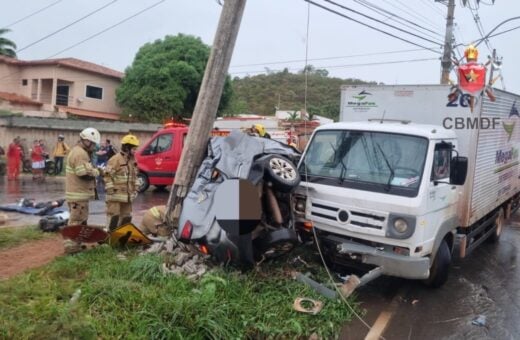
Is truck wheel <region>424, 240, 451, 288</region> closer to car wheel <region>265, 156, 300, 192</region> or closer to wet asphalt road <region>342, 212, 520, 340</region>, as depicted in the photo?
wet asphalt road <region>342, 212, 520, 340</region>

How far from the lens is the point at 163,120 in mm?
29719

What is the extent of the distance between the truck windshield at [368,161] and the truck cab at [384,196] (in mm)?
11

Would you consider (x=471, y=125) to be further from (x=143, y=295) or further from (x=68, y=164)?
(x=68, y=164)

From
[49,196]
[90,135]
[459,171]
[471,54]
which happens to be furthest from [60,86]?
[459,171]

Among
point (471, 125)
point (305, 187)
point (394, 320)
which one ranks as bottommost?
point (394, 320)

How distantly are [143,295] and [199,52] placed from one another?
28.1 meters

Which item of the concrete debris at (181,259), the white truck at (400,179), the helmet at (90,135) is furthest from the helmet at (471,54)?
the helmet at (90,135)

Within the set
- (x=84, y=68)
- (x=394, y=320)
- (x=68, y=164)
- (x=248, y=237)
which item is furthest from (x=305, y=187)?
(x=84, y=68)

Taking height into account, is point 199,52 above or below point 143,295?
above

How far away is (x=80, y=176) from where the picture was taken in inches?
262

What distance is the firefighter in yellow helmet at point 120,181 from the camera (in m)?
7.05

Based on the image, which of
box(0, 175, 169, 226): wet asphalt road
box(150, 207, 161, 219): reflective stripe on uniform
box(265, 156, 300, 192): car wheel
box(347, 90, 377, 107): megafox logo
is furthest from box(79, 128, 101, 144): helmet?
box(347, 90, 377, 107): megafox logo

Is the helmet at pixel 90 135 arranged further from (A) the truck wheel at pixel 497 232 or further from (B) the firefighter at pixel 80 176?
(A) the truck wheel at pixel 497 232

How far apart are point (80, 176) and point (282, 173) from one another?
3004 millimetres
